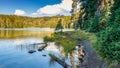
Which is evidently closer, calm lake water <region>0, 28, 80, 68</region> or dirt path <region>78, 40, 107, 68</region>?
dirt path <region>78, 40, 107, 68</region>

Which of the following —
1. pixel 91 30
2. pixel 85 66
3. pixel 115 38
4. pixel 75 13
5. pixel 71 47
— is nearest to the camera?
pixel 115 38

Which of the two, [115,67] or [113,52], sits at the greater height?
[113,52]

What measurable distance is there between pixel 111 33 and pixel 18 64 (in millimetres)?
18169

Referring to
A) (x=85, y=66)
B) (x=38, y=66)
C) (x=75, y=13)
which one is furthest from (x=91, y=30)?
(x=75, y=13)

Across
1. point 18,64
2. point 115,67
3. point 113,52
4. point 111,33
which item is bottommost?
point 18,64

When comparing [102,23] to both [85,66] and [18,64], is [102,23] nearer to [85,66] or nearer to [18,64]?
[18,64]

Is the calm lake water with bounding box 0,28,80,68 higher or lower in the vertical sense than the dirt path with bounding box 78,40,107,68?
lower

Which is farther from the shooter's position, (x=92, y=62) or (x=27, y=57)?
(x=27, y=57)

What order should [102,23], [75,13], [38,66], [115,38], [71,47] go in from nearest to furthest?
1. [115,38]
2. [38,66]
3. [71,47]
4. [102,23]
5. [75,13]

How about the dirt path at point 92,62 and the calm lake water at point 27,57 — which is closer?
the dirt path at point 92,62

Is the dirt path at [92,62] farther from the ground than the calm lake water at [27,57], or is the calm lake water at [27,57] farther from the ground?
the dirt path at [92,62]

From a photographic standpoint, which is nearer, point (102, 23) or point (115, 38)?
point (115, 38)

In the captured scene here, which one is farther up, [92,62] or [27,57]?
[92,62]

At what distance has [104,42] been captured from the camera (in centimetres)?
1442
